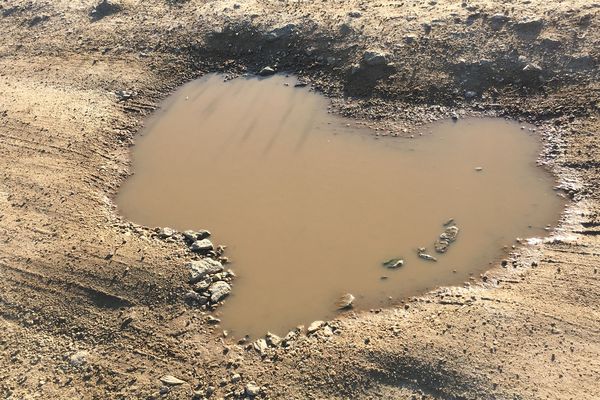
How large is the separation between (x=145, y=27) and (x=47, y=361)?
942 centimetres

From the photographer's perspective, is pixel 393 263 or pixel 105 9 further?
pixel 105 9

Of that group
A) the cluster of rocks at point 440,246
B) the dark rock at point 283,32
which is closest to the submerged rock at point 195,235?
the cluster of rocks at point 440,246

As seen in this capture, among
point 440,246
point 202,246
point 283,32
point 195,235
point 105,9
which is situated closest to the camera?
point 440,246

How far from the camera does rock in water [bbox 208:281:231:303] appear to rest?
791 centimetres

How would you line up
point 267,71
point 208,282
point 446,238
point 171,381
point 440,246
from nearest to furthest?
1. point 171,381
2. point 208,282
3. point 440,246
4. point 446,238
5. point 267,71

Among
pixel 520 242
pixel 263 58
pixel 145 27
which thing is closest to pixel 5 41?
pixel 145 27

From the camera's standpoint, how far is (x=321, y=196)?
9422 mm

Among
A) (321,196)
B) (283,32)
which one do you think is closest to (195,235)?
(321,196)

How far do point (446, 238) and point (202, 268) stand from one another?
13.3 ft

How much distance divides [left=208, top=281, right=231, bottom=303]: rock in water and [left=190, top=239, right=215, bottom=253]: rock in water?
30.1 inches

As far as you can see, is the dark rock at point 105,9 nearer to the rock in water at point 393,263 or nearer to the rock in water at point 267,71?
the rock in water at point 267,71

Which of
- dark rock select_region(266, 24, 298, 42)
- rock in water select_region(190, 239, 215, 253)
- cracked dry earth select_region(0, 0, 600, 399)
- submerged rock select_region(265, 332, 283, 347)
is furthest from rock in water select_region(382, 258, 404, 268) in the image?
dark rock select_region(266, 24, 298, 42)

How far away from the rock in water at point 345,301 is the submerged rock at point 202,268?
2024 mm

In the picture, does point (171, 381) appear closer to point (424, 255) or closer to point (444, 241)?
point (424, 255)
